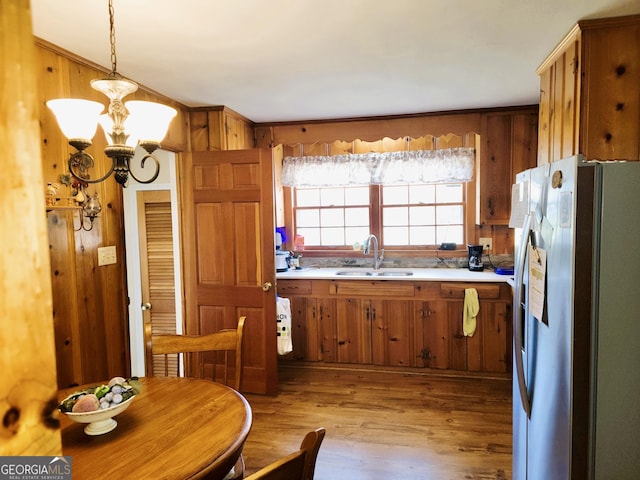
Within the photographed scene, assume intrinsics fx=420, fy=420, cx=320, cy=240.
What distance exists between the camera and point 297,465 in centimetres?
96

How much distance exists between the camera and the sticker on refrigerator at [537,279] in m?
1.51

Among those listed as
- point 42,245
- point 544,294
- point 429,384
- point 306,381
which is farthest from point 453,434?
point 42,245

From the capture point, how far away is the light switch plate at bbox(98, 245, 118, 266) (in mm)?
2525

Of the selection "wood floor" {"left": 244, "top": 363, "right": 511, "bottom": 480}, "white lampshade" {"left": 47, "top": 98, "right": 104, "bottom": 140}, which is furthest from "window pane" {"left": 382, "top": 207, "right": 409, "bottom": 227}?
"white lampshade" {"left": 47, "top": 98, "right": 104, "bottom": 140}

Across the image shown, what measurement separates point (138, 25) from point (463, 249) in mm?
3381

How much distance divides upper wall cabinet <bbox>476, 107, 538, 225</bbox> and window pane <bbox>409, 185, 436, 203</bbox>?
0.57m

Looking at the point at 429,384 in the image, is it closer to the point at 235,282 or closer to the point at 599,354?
the point at 235,282

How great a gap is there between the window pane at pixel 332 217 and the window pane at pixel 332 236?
0.18 feet

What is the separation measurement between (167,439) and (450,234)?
3.54 meters

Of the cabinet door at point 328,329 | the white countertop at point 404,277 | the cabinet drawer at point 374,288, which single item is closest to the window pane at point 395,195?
the white countertop at point 404,277

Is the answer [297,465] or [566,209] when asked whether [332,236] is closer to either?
[566,209]

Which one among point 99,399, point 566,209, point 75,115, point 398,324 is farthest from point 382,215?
point 99,399

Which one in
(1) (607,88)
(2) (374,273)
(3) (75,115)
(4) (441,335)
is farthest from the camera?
(2) (374,273)

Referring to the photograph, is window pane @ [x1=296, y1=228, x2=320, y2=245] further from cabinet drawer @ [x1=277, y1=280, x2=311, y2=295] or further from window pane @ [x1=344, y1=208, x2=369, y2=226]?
cabinet drawer @ [x1=277, y1=280, x2=311, y2=295]
